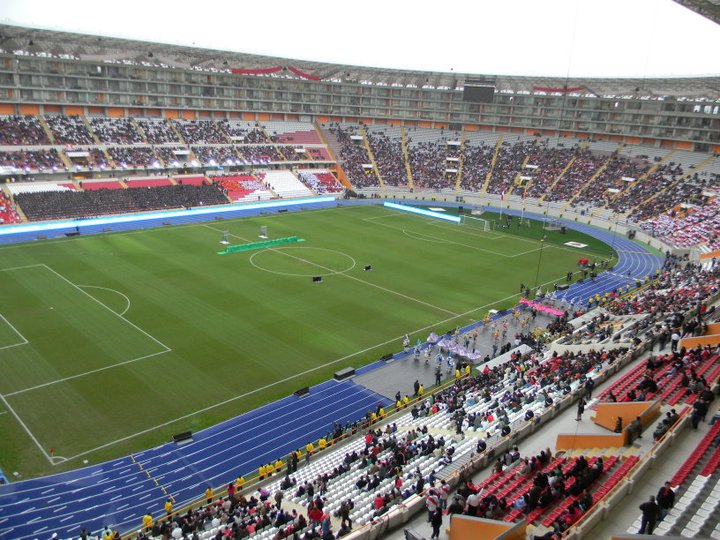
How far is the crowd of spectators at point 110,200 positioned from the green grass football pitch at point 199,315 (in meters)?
6.77

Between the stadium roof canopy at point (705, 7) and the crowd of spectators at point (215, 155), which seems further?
the crowd of spectators at point (215, 155)

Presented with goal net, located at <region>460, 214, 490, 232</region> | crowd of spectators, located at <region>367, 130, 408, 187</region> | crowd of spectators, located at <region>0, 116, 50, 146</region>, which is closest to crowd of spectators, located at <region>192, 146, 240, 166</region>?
crowd of spectators, located at <region>0, 116, 50, 146</region>

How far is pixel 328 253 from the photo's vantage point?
45281 millimetres

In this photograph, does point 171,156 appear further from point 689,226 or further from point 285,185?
point 689,226

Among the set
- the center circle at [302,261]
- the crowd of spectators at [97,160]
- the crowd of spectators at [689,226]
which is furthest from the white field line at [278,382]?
the crowd of spectators at [97,160]

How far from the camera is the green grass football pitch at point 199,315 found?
71.2ft

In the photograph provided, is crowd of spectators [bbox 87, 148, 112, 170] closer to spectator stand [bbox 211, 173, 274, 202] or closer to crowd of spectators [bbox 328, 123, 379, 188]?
spectator stand [bbox 211, 173, 274, 202]

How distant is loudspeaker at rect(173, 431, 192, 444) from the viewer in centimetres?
2012

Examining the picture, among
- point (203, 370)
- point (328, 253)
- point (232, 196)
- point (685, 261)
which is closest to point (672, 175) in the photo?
point (685, 261)

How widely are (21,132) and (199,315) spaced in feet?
135

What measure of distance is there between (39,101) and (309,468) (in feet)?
201

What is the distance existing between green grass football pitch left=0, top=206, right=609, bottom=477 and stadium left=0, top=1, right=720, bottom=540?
0.17 m

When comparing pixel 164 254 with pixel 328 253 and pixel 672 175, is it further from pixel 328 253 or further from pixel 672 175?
pixel 672 175

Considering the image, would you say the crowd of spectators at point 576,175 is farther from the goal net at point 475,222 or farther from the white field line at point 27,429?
the white field line at point 27,429
